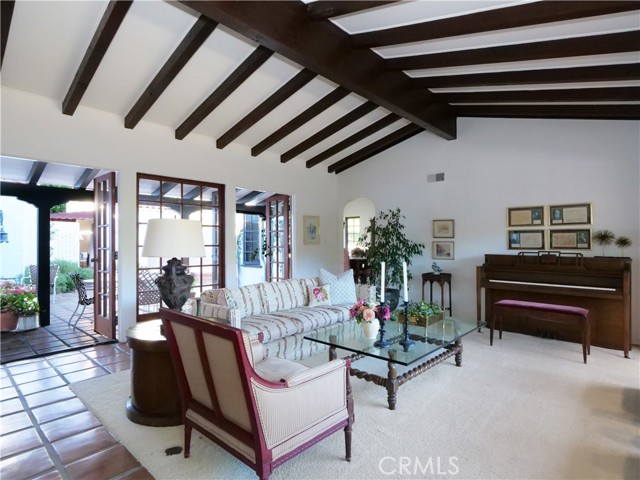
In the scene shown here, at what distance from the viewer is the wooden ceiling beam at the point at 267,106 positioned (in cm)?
412

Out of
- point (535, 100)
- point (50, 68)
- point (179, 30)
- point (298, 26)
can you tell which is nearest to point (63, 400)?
point (50, 68)

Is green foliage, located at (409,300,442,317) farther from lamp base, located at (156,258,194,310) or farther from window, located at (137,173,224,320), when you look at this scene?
window, located at (137,173,224,320)

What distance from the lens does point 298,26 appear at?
3035 mm

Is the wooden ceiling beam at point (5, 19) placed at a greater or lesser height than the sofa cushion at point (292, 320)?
greater

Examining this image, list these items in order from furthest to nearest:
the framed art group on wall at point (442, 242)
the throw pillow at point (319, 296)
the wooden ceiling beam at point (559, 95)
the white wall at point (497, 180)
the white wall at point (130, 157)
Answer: the framed art group on wall at point (442, 242) → the white wall at point (497, 180) → the throw pillow at point (319, 296) → the white wall at point (130, 157) → the wooden ceiling beam at point (559, 95)

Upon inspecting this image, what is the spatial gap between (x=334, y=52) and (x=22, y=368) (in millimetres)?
4421

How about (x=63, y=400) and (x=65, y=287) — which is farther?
(x=65, y=287)

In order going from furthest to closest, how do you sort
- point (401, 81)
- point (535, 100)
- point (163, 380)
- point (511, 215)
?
point (511, 215) < point (401, 81) < point (535, 100) < point (163, 380)

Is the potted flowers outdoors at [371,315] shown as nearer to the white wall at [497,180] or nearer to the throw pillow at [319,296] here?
the throw pillow at [319,296]

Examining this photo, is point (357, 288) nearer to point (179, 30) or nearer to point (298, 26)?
point (298, 26)

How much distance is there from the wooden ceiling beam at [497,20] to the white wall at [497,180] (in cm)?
272

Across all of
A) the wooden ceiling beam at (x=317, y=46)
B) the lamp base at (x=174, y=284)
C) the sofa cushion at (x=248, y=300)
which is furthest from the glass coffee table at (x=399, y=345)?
the wooden ceiling beam at (x=317, y=46)

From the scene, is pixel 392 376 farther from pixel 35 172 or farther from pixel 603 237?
pixel 35 172

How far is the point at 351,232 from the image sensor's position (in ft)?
36.1
